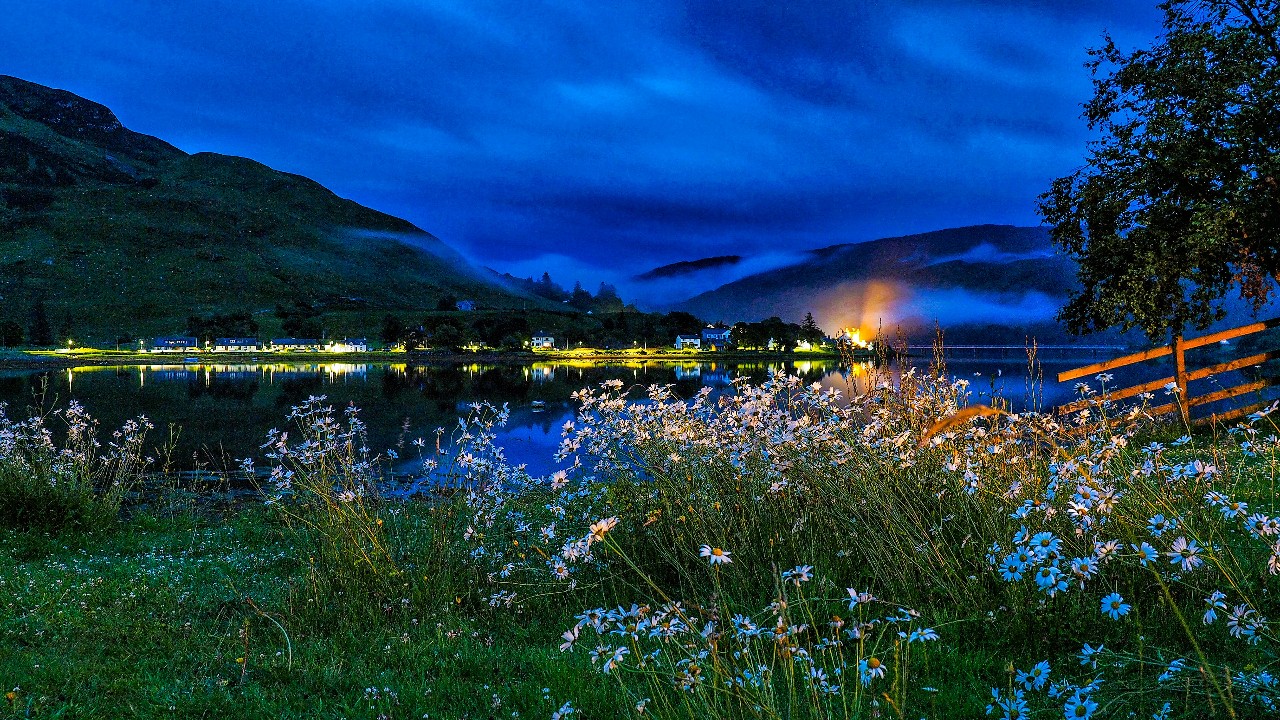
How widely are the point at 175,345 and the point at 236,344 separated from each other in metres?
12.8

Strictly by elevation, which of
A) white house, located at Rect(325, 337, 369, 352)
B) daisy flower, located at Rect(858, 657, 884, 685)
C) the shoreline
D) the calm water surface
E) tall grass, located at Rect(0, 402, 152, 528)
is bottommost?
the calm water surface

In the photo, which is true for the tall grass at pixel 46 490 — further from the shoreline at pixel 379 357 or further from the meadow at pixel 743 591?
the shoreline at pixel 379 357

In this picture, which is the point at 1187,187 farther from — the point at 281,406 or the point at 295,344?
the point at 295,344

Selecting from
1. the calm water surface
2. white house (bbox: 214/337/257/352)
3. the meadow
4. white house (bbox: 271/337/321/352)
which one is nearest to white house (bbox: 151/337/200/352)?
white house (bbox: 214/337/257/352)

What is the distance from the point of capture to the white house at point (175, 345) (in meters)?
163

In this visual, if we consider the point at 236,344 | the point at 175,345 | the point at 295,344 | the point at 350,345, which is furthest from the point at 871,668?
the point at 295,344

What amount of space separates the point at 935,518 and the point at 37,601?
9.36 metres

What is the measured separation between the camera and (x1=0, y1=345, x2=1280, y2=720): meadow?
3.64 metres

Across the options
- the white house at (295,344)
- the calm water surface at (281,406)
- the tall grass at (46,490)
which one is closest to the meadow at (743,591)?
the tall grass at (46,490)

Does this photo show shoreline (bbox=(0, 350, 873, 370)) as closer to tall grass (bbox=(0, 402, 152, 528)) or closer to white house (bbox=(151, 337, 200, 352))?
white house (bbox=(151, 337, 200, 352))

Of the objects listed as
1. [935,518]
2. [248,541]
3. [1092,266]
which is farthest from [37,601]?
[1092,266]

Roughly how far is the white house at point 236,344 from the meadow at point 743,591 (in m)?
181

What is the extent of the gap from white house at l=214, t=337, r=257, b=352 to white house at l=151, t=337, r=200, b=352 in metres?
4.63

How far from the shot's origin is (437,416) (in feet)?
135
